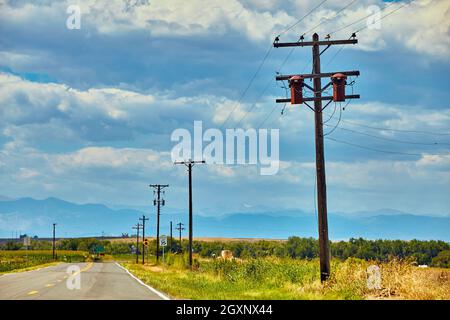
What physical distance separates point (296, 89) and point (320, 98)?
1017 millimetres

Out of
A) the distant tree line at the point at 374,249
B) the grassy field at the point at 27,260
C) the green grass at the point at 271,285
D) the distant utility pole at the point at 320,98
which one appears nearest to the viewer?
the green grass at the point at 271,285

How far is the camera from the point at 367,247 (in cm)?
10962

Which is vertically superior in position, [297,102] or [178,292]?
[297,102]

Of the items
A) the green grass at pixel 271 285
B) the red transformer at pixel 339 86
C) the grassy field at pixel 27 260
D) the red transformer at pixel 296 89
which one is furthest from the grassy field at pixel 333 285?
the grassy field at pixel 27 260

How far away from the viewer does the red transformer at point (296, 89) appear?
88.1ft

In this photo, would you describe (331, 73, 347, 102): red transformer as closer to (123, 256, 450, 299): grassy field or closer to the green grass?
(123, 256, 450, 299): grassy field

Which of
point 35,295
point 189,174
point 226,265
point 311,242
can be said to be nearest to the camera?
point 35,295

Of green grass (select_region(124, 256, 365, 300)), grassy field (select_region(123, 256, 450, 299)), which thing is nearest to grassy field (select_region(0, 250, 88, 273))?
green grass (select_region(124, 256, 365, 300))

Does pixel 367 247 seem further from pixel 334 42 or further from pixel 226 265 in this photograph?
pixel 334 42

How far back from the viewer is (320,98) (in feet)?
87.9

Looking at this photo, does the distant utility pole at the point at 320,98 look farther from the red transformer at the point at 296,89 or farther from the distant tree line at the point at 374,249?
the distant tree line at the point at 374,249

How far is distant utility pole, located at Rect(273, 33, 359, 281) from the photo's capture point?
2575cm
